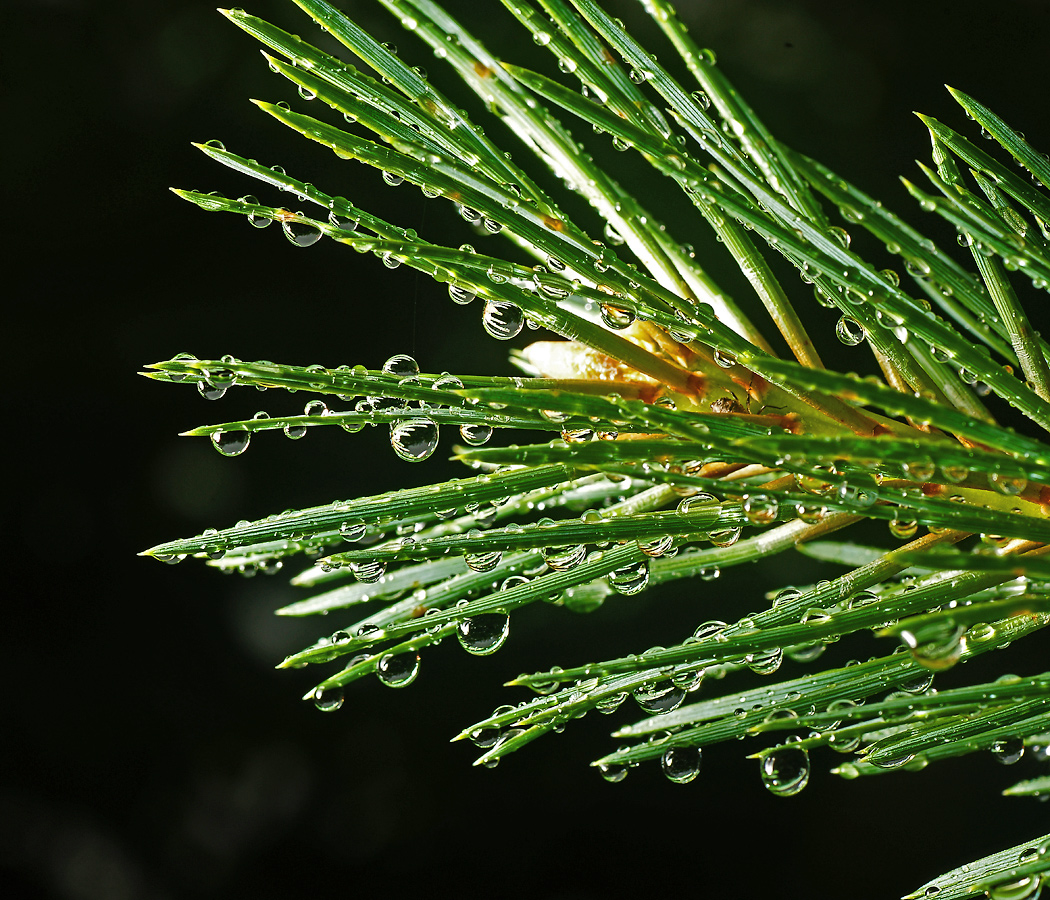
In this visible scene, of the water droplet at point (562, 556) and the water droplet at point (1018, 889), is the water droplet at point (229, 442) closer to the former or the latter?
the water droplet at point (562, 556)

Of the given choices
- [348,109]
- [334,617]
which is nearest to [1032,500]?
[348,109]

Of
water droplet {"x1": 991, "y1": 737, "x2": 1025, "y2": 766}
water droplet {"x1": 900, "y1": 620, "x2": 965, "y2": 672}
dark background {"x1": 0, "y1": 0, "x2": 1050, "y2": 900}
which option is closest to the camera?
water droplet {"x1": 900, "y1": 620, "x2": 965, "y2": 672}

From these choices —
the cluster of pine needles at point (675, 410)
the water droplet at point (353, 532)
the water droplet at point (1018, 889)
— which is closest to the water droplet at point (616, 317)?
the cluster of pine needles at point (675, 410)

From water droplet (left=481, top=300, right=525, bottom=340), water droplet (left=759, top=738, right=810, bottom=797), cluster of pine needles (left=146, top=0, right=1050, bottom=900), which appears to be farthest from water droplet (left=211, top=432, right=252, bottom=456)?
water droplet (left=759, top=738, right=810, bottom=797)

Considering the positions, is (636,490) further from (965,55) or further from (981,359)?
(965,55)

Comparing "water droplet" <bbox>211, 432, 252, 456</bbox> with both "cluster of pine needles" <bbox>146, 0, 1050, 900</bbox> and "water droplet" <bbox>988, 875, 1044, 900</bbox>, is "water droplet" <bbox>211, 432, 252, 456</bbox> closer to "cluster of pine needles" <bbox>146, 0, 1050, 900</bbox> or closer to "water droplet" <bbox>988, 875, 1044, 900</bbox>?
"cluster of pine needles" <bbox>146, 0, 1050, 900</bbox>

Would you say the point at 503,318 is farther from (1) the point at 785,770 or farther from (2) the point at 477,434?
(1) the point at 785,770
